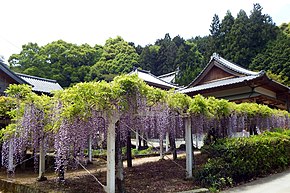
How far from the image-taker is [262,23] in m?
31.4

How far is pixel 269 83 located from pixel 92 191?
33.8 ft

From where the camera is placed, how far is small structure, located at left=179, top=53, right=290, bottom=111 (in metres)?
11.9

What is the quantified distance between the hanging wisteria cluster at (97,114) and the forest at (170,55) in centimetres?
1822

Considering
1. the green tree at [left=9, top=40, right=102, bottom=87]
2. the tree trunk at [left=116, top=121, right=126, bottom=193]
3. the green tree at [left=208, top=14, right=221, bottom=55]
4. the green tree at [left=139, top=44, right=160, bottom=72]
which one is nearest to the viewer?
the tree trunk at [left=116, top=121, right=126, bottom=193]

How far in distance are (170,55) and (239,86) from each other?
24204mm

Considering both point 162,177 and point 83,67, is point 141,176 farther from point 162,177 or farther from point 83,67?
point 83,67

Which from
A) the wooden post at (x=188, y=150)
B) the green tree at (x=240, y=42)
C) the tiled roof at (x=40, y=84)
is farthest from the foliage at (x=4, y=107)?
the green tree at (x=240, y=42)

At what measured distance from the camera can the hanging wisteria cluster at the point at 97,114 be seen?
4539 millimetres

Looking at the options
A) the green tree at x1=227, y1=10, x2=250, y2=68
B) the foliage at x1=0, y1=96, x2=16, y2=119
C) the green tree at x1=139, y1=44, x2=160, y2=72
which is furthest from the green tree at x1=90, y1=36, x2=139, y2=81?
the foliage at x1=0, y1=96, x2=16, y2=119

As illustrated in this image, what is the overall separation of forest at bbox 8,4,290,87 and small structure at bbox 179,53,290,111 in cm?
842

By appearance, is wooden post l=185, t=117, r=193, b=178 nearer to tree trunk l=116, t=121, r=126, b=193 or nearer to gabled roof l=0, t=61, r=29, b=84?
tree trunk l=116, t=121, r=126, b=193

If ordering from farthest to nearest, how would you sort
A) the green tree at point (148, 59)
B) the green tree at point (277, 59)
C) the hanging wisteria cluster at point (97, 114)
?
the green tree at point (148, 59) < the green tree at point (277, 59) < the hanging wisteria cluster at point (97, 114)

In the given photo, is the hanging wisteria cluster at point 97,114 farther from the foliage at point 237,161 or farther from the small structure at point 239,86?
the small structure at point 239,86

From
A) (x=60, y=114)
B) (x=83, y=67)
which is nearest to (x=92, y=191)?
(x=60, y=114)
